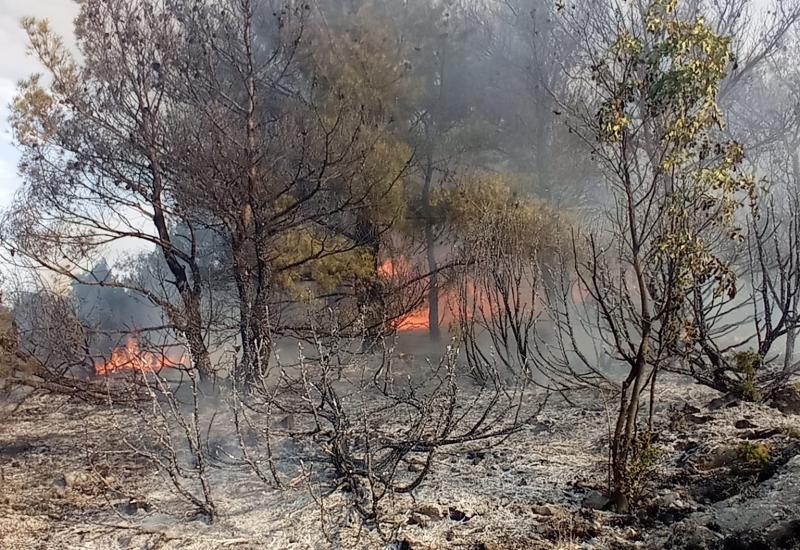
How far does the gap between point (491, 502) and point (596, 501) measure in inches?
32.8

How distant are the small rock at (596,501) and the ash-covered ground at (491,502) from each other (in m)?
0.01

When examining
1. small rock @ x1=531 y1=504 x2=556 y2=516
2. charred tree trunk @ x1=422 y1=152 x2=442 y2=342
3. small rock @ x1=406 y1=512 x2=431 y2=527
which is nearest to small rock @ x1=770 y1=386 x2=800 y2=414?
small rock @ x1=531 y1=504 x2=556 y2=516

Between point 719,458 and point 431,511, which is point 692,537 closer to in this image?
point 719,458

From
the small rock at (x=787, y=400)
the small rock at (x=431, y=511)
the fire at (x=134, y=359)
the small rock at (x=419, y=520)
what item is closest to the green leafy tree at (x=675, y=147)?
the small rock at (x=431, y=511)

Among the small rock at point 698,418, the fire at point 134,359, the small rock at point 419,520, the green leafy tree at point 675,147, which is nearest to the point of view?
the green leafy tree at point 675,147

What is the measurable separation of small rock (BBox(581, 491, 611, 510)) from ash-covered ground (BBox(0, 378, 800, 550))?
1cm

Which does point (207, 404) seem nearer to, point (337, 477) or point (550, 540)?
point (337, 477)

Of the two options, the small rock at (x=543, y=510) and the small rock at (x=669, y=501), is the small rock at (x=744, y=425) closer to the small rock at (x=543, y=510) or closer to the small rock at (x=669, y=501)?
the small rock at (x=669, y=501)

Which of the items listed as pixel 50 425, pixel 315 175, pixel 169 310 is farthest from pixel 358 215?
pixel 50 425

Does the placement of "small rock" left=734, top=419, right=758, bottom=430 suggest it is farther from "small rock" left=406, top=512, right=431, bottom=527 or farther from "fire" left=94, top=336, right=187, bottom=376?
"fire" left=94, top=336, right=187, bottom=376

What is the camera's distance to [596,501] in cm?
501

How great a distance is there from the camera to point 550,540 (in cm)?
444

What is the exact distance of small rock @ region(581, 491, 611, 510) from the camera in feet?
16.2

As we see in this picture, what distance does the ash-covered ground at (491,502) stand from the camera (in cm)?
446
